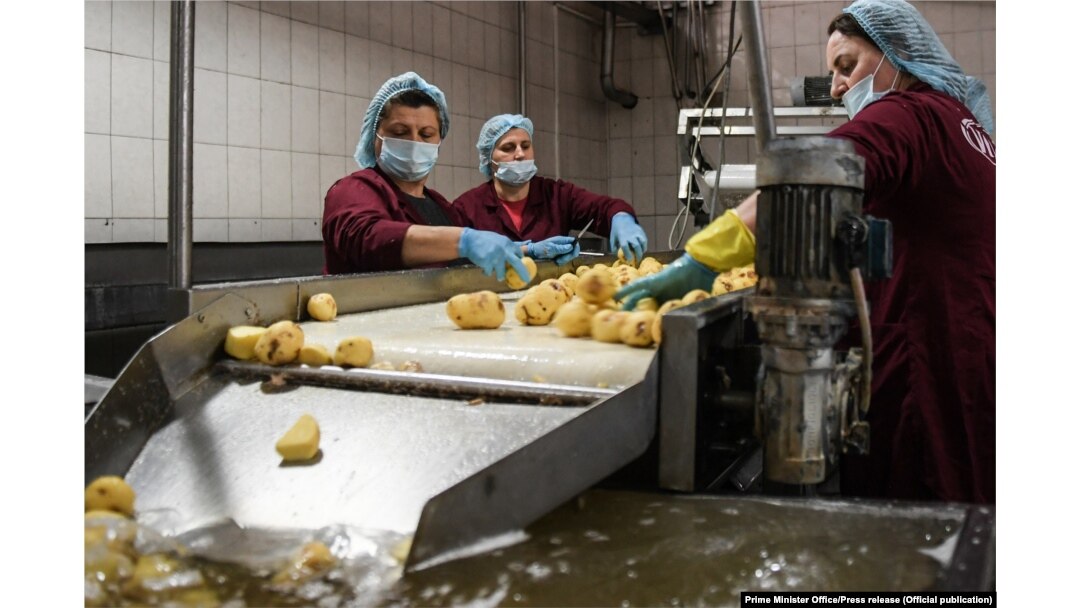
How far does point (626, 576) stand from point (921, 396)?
103 cm

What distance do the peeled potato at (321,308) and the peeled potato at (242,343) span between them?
283mm

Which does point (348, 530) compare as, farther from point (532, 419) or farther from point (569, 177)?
point (569, 177)

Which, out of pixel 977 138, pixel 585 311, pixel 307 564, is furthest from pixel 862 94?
pixel 307 564

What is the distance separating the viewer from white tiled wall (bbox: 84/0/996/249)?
3.61 metres

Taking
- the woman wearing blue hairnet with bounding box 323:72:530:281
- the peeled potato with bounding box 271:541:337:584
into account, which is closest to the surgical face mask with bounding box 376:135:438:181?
the woman wearing blue hairnet with bounding box 323:72:530:281

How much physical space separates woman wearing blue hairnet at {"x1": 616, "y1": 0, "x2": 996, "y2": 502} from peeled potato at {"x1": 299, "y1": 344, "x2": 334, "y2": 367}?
562 mm

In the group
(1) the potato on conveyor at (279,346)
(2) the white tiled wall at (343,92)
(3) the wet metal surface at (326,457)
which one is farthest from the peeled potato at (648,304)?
(2) the white tiled wall at (343,92)

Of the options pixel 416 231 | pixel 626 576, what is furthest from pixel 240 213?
pixel 626 576

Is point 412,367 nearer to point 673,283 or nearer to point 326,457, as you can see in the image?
point 326,457

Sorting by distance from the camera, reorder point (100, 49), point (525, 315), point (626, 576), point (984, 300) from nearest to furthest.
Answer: point (626, 576), point (984, 300), point (525, 315), point (100, 49)

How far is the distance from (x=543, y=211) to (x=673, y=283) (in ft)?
8.17

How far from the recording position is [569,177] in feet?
22.2

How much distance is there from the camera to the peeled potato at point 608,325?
150cm

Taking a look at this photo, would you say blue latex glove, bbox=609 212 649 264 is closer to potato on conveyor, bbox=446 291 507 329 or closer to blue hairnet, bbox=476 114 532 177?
blue hairnet, bbox=476 114 532 177
